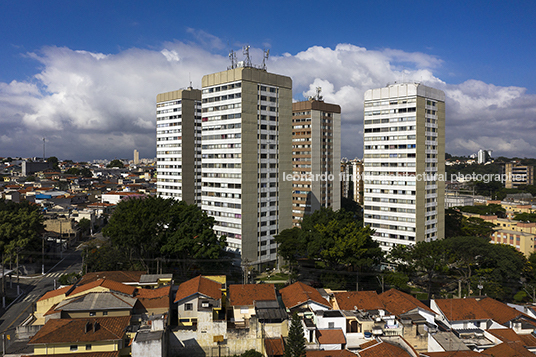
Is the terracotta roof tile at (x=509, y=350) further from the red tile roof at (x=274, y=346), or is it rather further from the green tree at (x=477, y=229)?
the green tree at (x=477, y=229)

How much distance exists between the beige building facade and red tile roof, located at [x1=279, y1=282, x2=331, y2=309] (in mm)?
48492

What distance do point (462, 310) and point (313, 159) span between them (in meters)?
55.0

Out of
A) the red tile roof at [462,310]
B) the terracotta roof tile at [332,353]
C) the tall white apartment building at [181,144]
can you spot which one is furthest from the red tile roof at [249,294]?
the tall white apartment building at [181,144]

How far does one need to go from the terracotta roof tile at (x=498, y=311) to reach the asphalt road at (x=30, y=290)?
4592cm

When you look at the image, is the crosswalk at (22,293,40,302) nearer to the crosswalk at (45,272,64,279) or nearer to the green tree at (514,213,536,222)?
the crosswalk at (45,272,64,279)

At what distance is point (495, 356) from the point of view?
28.6 metres

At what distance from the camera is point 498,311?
36375mm

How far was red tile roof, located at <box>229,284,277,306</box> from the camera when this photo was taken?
34688 mm

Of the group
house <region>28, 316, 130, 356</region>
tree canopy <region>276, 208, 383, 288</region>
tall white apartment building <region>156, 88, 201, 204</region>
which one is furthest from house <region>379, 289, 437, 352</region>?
tall white apartment building <region>156, 88, 201, 204</region>

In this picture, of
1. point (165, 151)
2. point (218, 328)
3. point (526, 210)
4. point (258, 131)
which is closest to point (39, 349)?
point (218, 328)

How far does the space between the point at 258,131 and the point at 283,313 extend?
32.5 meters

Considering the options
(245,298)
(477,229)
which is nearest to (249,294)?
(245,298)

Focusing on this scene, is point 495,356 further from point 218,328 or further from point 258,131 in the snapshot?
point 258,131

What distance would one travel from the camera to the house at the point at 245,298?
34000 millimetres
